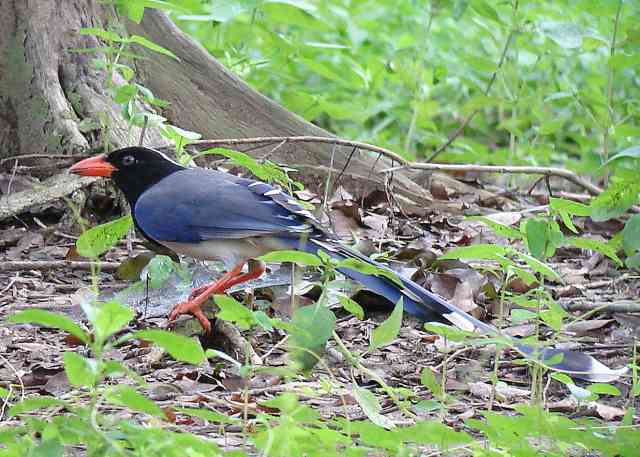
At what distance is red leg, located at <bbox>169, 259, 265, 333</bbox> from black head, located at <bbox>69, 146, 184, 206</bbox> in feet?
1.90

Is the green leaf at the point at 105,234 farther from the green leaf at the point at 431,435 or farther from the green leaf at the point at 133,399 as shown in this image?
the green leaf at the point at 431,435

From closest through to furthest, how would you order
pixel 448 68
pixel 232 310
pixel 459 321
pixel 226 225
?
pixel 232 310 → pixel 459 321 → pixel 226 225 → pixel 448 68

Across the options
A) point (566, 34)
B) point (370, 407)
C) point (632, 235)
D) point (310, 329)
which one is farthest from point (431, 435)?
point (566, 34)

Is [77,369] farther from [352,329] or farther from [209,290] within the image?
[352,329]

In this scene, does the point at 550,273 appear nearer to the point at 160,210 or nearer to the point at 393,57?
the point at 160,210

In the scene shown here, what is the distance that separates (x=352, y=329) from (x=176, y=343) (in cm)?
172

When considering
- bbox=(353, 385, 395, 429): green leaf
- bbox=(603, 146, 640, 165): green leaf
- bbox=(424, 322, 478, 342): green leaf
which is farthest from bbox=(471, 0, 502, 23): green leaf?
bbox=(353, 385, 395, 429): green leaf

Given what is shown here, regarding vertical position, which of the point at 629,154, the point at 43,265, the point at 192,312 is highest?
the point at 629,154

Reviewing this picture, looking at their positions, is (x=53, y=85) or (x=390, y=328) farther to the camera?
(x=53, y=85)

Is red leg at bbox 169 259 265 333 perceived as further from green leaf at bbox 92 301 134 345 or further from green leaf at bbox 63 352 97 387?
green leaf at bbox 92 301 134 345

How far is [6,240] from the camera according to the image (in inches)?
195

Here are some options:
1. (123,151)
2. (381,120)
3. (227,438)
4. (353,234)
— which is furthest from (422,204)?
(381,120)

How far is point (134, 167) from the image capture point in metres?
4.72

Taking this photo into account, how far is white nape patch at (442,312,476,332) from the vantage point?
3729mm
